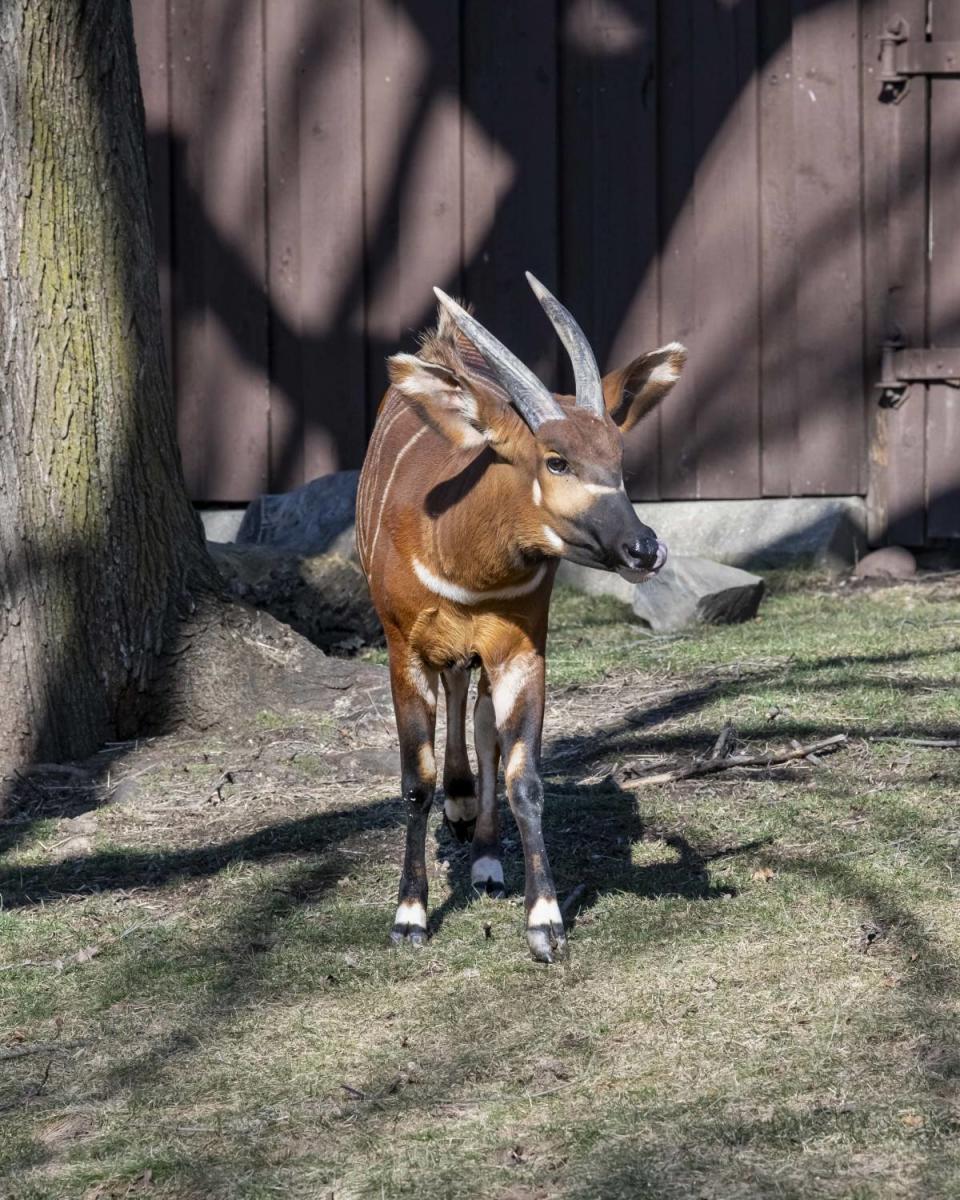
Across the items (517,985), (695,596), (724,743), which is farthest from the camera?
(695,596)

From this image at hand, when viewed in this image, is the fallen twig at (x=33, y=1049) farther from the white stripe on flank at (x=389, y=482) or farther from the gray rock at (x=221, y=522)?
the gray rock at (x=221, y=522)

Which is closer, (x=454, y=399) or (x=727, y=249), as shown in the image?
(x=454, y=399)

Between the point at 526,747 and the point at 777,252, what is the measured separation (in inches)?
206

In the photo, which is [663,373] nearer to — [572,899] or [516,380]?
[516,380]

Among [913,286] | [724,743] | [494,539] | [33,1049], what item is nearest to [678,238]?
[913,286]

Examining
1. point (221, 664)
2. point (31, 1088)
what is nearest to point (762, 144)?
point (221, 664)

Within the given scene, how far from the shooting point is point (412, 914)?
4355 mm

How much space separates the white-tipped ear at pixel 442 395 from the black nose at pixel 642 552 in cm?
53

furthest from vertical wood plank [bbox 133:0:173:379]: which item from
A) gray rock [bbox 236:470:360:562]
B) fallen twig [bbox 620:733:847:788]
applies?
fallen twig [bbox 620:733:847:788]

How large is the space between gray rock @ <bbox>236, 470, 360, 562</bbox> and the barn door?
2.76m

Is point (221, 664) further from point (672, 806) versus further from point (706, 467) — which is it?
point (706, 467)

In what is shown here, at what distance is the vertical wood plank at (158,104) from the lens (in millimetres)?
8656

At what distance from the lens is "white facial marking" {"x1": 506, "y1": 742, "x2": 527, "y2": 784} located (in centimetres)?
432

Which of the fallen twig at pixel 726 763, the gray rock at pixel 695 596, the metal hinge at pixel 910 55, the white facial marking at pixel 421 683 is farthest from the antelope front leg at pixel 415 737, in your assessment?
the metal hinge at pixel 910 55
